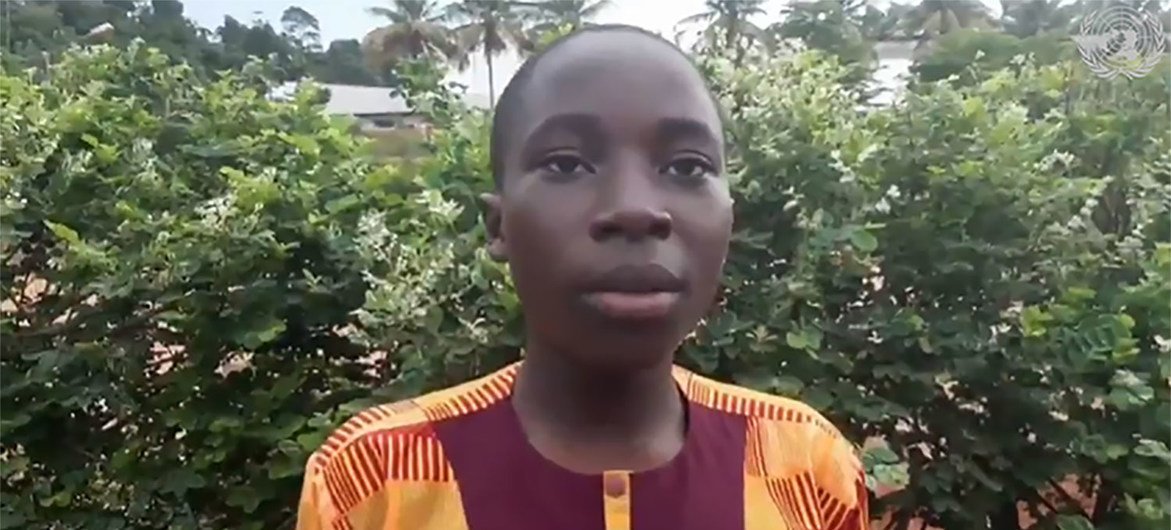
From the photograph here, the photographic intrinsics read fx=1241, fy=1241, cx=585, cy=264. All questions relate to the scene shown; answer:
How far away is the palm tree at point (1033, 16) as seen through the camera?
83.0 inches

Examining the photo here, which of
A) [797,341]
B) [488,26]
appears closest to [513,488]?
[797,341]

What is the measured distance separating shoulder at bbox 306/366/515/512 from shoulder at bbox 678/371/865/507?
174 millimetres

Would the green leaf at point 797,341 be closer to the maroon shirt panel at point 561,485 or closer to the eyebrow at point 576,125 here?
the maroon shirt panel at point 561,485

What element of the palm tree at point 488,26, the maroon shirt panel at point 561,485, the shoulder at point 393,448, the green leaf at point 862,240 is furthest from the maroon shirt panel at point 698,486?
the palm tree at point 488,26

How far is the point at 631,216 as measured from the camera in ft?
2.54

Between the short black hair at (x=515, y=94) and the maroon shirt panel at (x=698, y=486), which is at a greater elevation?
the short black hair at (x=515, y=94)

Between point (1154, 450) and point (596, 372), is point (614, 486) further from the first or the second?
point (1154, 450)

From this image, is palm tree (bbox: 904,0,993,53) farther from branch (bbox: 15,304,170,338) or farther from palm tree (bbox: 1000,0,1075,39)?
branch (bbox: 15,304,170,338)

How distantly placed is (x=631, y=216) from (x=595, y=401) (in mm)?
166

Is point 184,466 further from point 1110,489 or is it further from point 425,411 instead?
point 1110,489

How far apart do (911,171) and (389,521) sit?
120 centimetres

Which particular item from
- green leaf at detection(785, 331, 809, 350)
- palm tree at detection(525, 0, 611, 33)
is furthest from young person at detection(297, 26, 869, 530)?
palm tree at detection(525, 0, 611, 33)

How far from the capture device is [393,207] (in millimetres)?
1952

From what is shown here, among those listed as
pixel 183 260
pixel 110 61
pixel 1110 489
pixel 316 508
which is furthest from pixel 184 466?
pixel 1110 489
